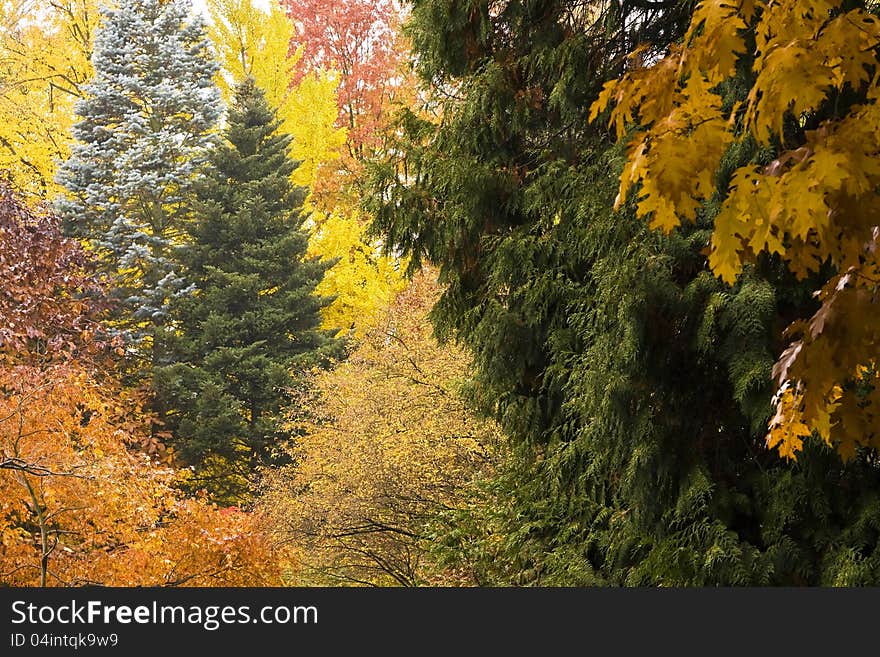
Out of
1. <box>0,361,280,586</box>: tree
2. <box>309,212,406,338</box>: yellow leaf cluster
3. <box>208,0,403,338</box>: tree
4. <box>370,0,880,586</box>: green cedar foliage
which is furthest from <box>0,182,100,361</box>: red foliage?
<box>208,0,403,338</box>: tree

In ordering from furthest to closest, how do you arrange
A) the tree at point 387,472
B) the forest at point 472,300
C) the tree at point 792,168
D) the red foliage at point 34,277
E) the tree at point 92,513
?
the tree at point 387,472 → the red foliage at point 34,277 → the tree at point 92,513 → the forest at point 472,300 → the tree at point 792,168

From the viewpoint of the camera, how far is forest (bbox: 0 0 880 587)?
3.46 meters

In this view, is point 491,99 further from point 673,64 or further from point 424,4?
point 673,64

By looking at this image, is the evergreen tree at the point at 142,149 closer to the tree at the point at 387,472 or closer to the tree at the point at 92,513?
the tree at the point at 387,472

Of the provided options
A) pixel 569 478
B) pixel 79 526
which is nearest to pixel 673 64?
pixel 569 478

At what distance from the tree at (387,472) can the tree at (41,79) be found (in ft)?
29.7

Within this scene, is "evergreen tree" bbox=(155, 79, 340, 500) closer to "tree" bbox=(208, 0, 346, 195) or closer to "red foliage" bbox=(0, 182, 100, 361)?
"tree" bbox=(208, 0, 346, 195)

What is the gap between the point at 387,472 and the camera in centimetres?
1373

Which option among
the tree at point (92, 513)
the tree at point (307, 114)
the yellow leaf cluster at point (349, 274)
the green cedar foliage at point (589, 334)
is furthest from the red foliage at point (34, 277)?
the tree at point (307, 114)

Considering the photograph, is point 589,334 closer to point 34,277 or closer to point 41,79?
point 34,277

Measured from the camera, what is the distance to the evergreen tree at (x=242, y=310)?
758 inches

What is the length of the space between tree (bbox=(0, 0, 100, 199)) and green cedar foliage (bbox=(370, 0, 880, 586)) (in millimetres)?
14638

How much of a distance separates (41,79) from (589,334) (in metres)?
19.1

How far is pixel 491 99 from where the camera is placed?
25.2ft
